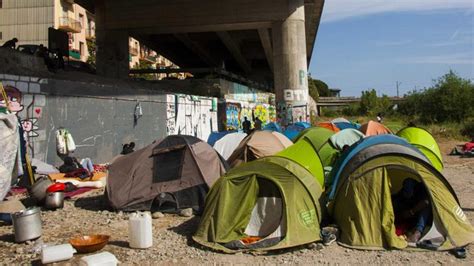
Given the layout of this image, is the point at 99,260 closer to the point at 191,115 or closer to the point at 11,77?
the point at 11,77

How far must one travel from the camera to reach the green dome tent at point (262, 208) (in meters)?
6.61

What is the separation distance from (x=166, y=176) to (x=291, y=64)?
1689cm

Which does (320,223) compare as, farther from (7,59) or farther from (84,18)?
(84,18)

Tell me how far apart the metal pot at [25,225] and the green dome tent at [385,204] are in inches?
177

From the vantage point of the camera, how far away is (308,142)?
29.3 feet

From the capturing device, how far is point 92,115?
48.1 ft

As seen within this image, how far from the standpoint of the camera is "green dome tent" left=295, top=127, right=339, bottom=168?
12047mm

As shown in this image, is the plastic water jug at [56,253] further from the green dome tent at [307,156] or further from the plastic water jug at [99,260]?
the green dome tent at [307,156]

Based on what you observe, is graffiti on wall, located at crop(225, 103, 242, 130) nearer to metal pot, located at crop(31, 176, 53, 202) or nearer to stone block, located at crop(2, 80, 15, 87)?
stone block, located at crop(2, 80, 15, 87)

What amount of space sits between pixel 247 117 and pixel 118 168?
23.6 m

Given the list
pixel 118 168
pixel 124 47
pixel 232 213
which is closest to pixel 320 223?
pixel 232 213

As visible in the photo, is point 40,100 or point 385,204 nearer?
point 385,204

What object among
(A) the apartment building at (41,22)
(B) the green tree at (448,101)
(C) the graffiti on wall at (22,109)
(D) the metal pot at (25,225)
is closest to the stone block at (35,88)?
(C) the graffiti on wall at (22,109)

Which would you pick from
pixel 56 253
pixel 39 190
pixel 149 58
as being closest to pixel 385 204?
pixel 56 253
